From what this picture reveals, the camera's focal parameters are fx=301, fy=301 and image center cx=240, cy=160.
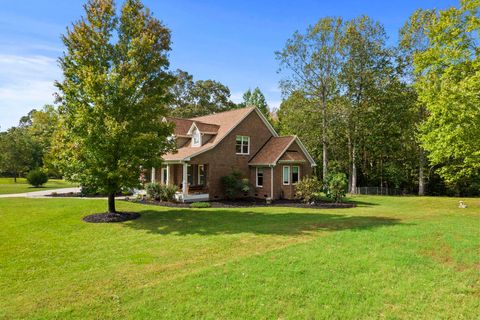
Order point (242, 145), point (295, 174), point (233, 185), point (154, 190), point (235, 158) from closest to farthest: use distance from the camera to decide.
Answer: point (154, 190)
point (233, 185)
point (235, 158)
point (295, 174)
point (242, 145)

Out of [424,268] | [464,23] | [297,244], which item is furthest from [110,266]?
[464,23]

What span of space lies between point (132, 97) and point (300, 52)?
2078 centimetres

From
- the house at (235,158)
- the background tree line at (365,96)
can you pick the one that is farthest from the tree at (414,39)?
the house at (235,158)

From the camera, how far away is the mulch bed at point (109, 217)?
552 inches

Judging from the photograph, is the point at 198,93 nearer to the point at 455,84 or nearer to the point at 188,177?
the point at 188,177

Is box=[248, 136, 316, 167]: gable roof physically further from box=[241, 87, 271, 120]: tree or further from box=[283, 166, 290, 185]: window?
box=[241, 87, 271, 120]: tree

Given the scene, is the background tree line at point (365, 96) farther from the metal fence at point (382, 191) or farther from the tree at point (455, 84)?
the tree at point (455, 84)

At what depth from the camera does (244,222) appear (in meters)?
14.0

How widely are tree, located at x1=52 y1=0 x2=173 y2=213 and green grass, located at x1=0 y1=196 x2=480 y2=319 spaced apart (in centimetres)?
278

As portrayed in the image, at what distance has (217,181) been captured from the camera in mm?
23406

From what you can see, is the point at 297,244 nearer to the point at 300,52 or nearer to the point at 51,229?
the point at 51,229

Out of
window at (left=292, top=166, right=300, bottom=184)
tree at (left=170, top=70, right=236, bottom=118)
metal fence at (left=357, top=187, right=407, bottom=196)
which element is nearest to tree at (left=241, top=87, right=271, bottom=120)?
tree at (left=170, top=70, right=236, bottom=118)

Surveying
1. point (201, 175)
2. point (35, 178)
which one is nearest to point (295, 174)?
point (201, 175)

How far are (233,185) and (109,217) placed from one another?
399 inches
